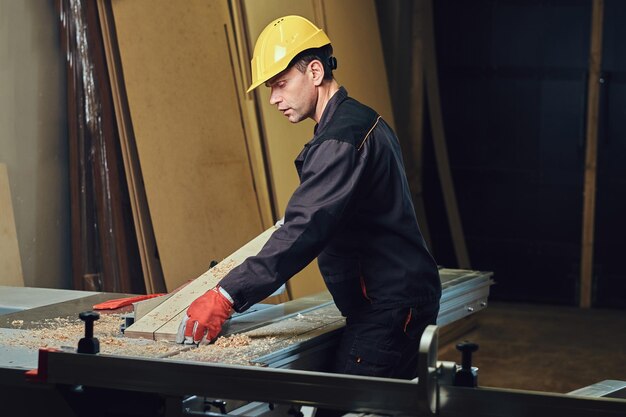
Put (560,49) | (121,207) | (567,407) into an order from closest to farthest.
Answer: (567,407)
(121,207)
(560,49)

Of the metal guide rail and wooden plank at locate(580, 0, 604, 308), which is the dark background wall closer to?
wooden plank at locate(580, 0, 604, 308)

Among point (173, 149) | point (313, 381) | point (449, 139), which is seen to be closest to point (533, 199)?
point (449, 139)

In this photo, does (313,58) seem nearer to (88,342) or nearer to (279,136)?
(88,342)

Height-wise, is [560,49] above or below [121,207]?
above

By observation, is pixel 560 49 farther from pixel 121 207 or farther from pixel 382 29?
pixel 121 207

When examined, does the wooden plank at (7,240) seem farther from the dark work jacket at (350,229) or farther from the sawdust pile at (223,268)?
the dark work jacket at (350,229)

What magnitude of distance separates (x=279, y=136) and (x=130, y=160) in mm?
873

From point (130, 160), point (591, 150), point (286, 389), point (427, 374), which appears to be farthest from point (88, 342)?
point (591, 150)

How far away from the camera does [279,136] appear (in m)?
5.39

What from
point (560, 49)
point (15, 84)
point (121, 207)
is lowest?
point (121, 207)

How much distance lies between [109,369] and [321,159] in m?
0.79

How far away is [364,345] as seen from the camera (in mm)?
2793

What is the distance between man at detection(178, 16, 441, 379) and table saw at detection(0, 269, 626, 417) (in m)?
0.12

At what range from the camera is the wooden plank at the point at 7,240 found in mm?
4379
